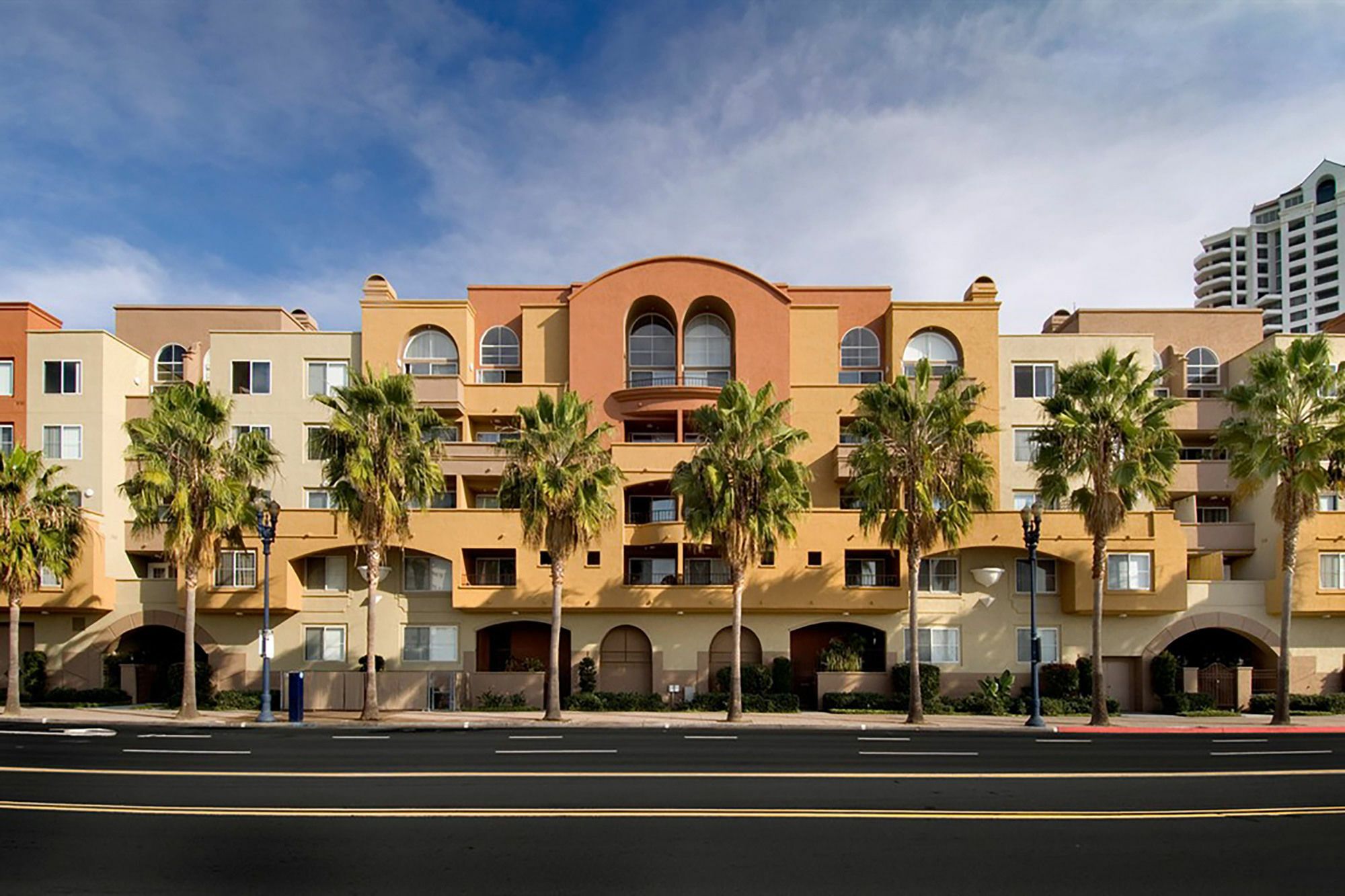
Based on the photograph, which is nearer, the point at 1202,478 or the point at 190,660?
the point at 190,660

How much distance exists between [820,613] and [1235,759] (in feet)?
62.9

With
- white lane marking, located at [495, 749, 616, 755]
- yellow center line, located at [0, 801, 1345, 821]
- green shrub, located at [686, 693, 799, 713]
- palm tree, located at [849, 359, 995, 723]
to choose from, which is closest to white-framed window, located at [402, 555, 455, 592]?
green shrub, located at [686, 693, 799, 713]

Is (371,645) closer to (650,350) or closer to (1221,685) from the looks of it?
(650,350)

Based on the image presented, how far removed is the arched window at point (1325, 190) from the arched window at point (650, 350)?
141842 millimetres

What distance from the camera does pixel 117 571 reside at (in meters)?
43.8

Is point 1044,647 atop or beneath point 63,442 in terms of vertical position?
beneath

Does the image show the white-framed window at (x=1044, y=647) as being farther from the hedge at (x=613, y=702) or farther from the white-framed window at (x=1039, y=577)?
the hedge at (x=613, y=702)

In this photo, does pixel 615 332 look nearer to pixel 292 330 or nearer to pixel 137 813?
pixel 292 330

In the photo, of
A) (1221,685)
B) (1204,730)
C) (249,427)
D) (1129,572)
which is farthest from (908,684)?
(249,427)

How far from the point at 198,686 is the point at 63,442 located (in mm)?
11744

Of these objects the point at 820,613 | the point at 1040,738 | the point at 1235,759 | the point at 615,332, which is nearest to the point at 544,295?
the point at 615,332

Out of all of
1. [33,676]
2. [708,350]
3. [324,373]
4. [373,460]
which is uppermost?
[708,350]

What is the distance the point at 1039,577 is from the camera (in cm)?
4272

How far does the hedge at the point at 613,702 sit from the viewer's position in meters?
38.7
